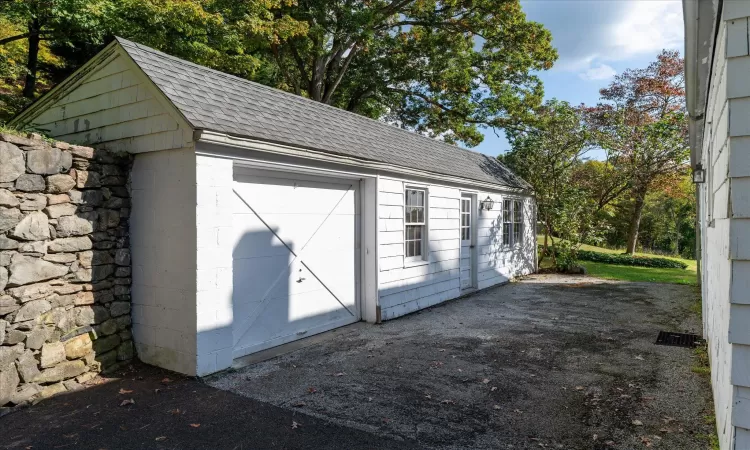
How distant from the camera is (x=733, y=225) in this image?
200 cm

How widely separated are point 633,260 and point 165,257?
54.9ft

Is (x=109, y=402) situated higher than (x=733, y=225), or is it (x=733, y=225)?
(x=733, y=225)

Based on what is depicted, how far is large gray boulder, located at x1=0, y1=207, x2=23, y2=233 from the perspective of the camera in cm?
392

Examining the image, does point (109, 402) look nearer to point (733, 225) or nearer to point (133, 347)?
point (133, 347)

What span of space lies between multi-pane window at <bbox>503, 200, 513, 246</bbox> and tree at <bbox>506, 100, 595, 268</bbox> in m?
2.06

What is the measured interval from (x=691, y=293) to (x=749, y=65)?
1006 cm

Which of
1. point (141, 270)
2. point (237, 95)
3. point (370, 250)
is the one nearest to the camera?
point (141, 270)

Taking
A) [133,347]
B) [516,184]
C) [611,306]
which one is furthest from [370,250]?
[516,184]

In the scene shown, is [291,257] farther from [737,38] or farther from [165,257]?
[737,38]

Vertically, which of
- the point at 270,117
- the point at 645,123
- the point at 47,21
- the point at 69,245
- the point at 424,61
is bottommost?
the point at 69,245

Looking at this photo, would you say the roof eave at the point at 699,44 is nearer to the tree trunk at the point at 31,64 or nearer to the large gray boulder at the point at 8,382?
the large gray boulder at the point at 8,382

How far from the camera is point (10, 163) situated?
3.98 metres

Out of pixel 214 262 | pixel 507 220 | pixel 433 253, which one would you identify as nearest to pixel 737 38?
pixel 214 262

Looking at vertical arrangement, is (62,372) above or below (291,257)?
below
